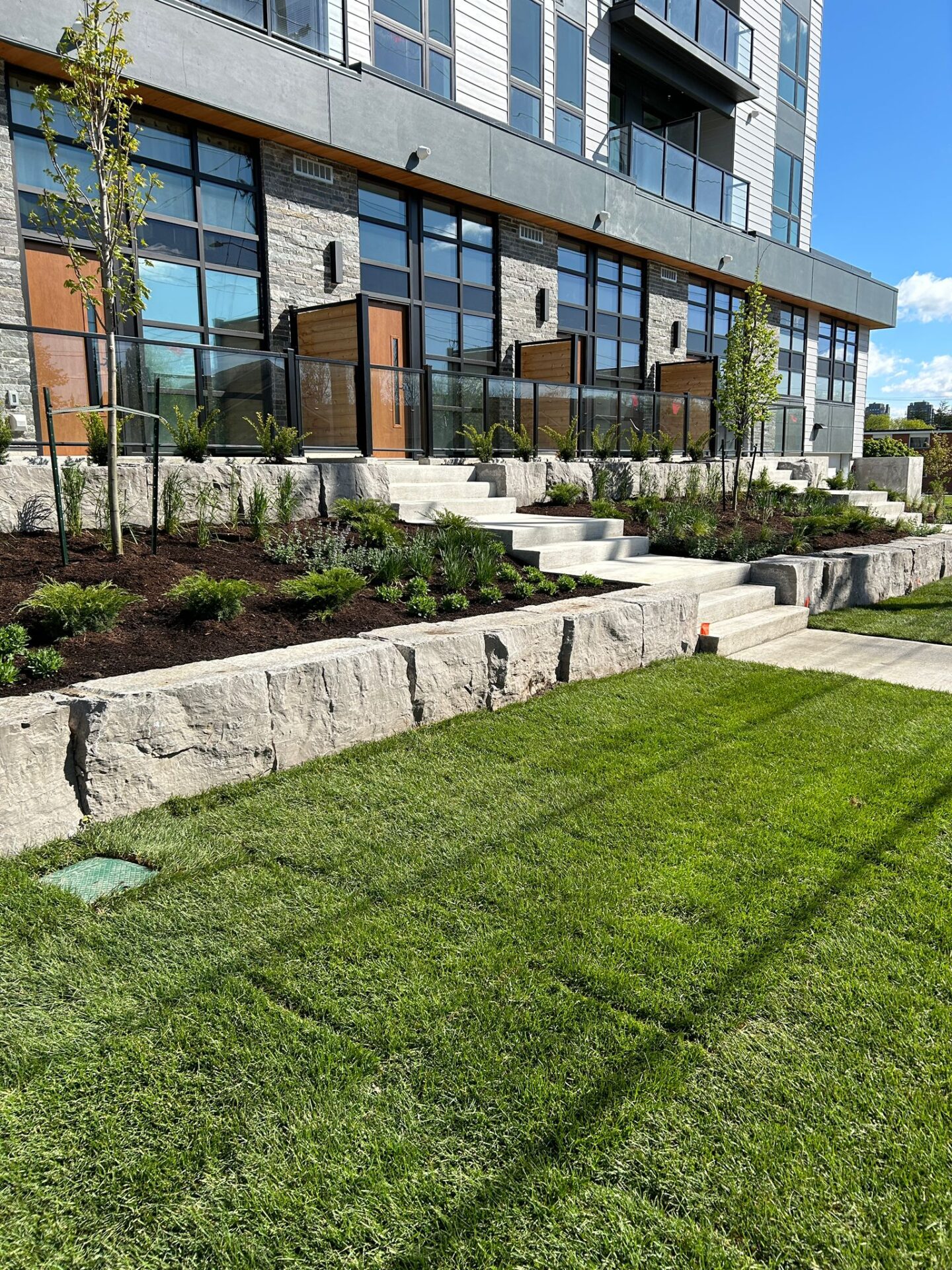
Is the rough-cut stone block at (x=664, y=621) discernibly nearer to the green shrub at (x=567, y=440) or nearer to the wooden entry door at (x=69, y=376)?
the wooden entry door at (x=69, y=376)

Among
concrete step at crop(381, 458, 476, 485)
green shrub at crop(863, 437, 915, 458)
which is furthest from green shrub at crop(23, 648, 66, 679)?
green shrub at crop(863, 437, 915, 458)

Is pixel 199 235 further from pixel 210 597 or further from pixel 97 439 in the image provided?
pixel 210 597

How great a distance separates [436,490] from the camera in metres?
10.1

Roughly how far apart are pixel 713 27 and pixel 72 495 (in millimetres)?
20867

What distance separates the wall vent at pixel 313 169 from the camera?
12023 mm

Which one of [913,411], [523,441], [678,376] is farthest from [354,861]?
[913,411]

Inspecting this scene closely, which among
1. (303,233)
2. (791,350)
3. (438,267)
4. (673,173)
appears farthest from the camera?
(791,350)

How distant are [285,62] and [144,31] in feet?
6.56

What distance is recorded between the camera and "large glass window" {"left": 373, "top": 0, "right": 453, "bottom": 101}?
43.3 feet

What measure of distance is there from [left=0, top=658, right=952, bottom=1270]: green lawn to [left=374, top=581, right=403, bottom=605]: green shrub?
2.29m

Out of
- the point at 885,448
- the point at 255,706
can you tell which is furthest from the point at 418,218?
the point at 885,448

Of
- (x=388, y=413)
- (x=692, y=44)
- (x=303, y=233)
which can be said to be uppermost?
(x=692, y=44)

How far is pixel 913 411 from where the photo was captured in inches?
2608

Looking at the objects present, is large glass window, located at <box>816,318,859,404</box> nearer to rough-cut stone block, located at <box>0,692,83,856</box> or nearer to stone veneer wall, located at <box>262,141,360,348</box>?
stone veneer wall, located at <box>262,141,360,348</box>
